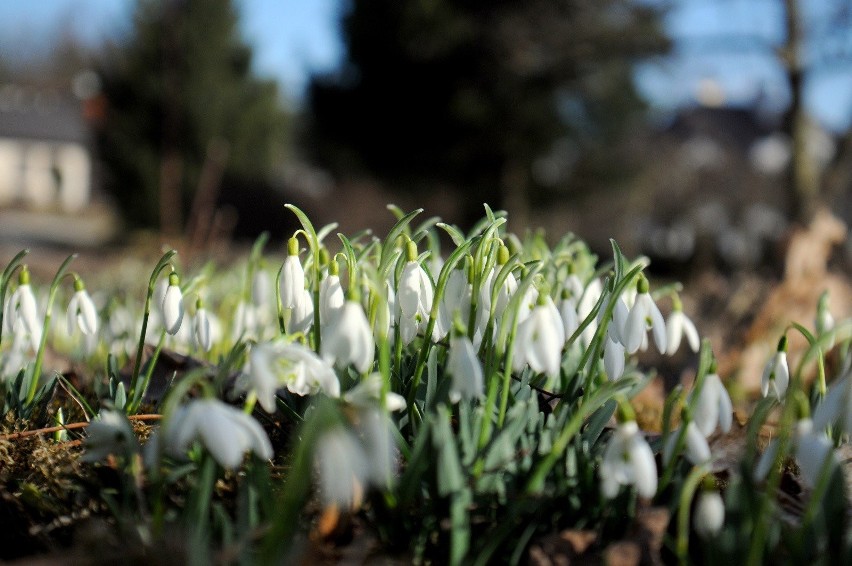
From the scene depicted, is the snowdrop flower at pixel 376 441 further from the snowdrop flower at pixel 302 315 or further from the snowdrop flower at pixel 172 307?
the snowdrop flower at pixel 172 307

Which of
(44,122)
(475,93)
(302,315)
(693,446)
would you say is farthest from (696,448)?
(44,122)

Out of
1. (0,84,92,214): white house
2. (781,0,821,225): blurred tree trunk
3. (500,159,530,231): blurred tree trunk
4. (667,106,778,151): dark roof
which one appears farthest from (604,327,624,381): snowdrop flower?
(0,84,92,214): white house

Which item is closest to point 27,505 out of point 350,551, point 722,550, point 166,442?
point 166,442

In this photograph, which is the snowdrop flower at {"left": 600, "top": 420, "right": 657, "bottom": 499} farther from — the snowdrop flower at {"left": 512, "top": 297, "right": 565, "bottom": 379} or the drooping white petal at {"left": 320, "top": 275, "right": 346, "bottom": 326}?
the drooping white petal at {"left": 320, "top": 275, "right": 346, "bottom": 326}

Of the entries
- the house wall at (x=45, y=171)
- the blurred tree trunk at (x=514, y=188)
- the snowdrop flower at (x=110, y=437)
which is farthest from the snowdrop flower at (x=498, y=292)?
the house wall at (x=45, y=171)

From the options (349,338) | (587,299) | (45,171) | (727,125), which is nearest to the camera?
(349,338)

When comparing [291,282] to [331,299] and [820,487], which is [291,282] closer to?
[331,299]
